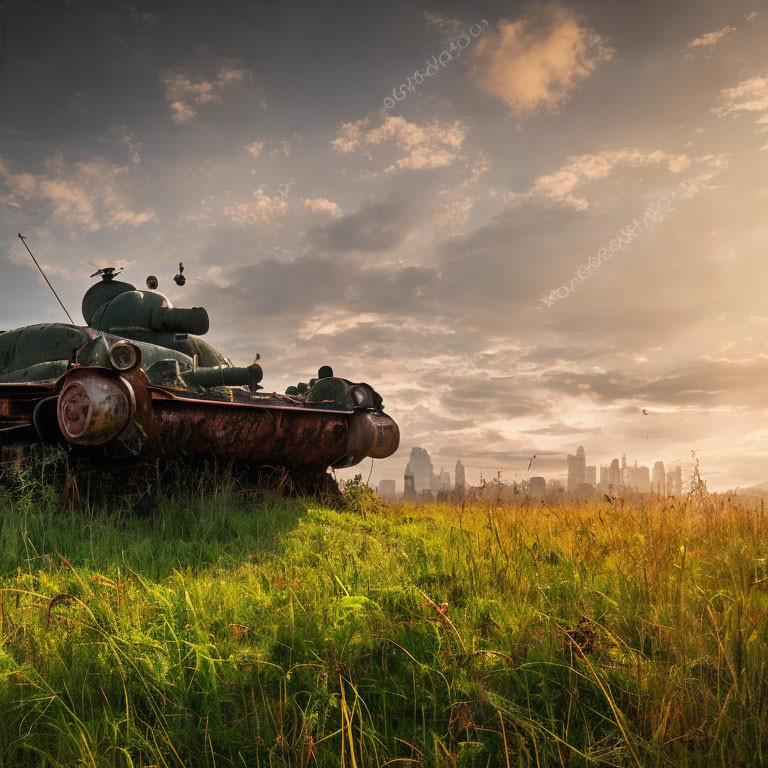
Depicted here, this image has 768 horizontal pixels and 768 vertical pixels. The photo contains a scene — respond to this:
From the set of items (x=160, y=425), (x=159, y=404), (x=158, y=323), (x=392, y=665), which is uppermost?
(x=158, y=323)

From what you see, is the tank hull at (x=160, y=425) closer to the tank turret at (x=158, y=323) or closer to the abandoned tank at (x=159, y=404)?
the abandoned tank at (x=159, y=404)

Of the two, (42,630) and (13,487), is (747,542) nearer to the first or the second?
(42,630)

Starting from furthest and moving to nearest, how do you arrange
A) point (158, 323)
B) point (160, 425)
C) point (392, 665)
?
point (158, 323), point (160, 425), point (392, 665)

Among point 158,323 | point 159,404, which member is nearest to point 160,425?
point 159,404

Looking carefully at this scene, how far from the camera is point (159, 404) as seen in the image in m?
4.99

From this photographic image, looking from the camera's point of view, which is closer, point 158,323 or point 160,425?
point 160,425

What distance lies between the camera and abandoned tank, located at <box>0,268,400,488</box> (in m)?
4.48

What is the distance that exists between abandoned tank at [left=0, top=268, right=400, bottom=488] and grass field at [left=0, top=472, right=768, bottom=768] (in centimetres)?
126

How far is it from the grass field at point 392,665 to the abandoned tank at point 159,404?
126cm

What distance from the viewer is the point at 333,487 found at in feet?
23.4

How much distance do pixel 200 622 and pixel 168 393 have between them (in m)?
2.89

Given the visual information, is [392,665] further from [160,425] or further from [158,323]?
[158,323]

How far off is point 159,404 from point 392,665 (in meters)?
3.54

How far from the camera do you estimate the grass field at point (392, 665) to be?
1739 millimetres
